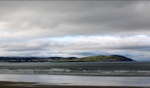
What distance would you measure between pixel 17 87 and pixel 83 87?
16.1 ft

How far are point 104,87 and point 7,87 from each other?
7127 mm

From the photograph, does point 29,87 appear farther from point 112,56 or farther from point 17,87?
point 112,56

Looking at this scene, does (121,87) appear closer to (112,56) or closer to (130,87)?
(130,87)

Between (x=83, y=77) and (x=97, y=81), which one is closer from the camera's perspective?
(x=97, y=81)

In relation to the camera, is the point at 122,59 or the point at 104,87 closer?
the point at 104,87

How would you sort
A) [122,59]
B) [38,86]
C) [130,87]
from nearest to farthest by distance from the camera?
[130,87] < [38,86] < [122,59]

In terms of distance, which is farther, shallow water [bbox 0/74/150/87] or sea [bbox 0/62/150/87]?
sea [bbox 0/62/150/87]

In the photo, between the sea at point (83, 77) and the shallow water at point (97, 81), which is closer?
the shallow water at point (97, 81)

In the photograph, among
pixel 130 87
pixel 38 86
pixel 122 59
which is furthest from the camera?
pixel 122 59

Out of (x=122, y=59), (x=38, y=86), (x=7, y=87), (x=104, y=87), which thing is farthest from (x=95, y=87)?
(x=122, y=59)

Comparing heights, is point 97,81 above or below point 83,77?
below

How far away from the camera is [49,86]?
25609mm

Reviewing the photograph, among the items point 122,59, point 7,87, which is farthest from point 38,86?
point 122,59

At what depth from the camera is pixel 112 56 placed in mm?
180500
